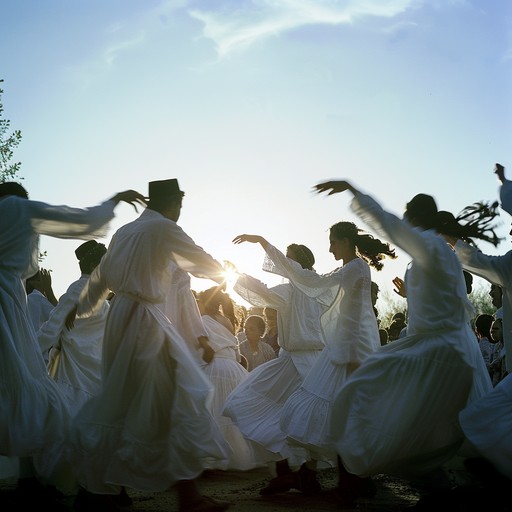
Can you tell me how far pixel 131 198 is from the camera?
647cm

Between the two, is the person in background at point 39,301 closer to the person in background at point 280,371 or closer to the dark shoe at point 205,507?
the person in background at point 280,371

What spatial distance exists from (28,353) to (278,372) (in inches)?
125

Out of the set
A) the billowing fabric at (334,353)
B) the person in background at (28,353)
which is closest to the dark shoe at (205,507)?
the person in background at (28,353)

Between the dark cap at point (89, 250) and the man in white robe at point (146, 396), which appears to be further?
the dark cap at point (89, 250)

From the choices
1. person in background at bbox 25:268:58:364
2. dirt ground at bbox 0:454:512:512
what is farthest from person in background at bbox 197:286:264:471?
person in background at bbox 25:268:58:364

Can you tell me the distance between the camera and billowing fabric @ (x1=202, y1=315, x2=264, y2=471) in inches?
366

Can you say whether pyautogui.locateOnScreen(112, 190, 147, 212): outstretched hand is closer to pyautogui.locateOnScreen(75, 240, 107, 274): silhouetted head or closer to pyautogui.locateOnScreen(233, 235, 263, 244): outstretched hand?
pyautogui.locateOnScreen(233, 235, 263, 244): outstretched hand

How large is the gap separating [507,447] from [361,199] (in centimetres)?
210

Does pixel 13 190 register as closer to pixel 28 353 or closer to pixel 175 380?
pixel 28 353

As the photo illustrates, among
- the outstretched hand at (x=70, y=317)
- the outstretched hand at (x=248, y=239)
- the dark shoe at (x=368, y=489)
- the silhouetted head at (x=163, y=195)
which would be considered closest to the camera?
the silhouetted head at (x=163, y=195)

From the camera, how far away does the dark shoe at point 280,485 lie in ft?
25.5

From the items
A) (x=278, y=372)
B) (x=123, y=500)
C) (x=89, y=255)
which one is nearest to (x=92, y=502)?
(x=123, y=500)

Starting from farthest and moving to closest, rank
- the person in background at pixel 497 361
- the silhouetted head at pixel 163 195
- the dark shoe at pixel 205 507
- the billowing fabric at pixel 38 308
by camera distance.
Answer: the person in background at pixel 497 361, the billowing fabric at pixel 38 308, the silhouetted head at pixel 163 195, the dark shoe at pixel 205 507

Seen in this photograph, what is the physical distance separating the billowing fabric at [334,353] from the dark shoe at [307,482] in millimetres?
181
